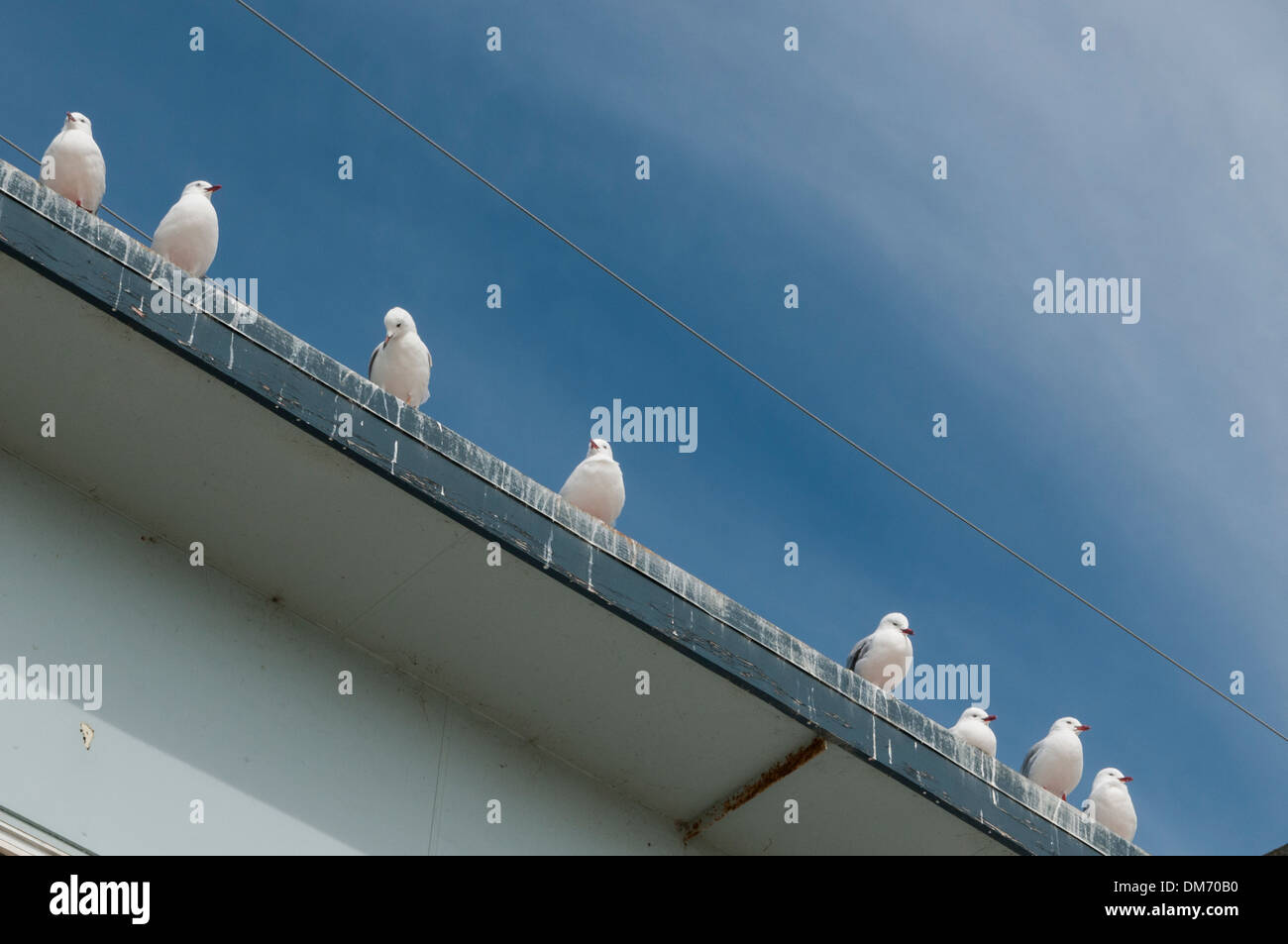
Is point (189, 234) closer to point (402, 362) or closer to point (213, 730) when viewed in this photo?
point (402, 362)

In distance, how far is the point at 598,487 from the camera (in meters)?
7.89

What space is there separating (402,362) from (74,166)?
174 centimetres

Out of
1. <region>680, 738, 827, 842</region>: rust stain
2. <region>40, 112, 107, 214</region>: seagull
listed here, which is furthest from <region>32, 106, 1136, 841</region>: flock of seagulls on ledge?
<region>680, 738, 827, 842</region>: rust stain

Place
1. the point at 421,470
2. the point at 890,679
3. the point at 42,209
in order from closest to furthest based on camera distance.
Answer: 1. the point at 42,209
2. the point at 421,470
3. the point at 890,679

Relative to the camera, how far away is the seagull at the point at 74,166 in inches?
292

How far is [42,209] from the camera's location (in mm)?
5289

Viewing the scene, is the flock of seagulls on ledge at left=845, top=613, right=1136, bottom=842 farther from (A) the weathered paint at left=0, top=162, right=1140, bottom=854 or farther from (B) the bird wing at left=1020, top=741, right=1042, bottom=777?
(A) the weathered paint at left=0, top=162, right=1140, bottom=854

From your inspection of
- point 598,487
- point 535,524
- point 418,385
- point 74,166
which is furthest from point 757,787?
point 74,166

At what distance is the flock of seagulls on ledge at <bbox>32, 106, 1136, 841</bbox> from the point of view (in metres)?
7.45

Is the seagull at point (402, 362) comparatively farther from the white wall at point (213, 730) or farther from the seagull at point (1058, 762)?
the seagull at point (1058, 762)
